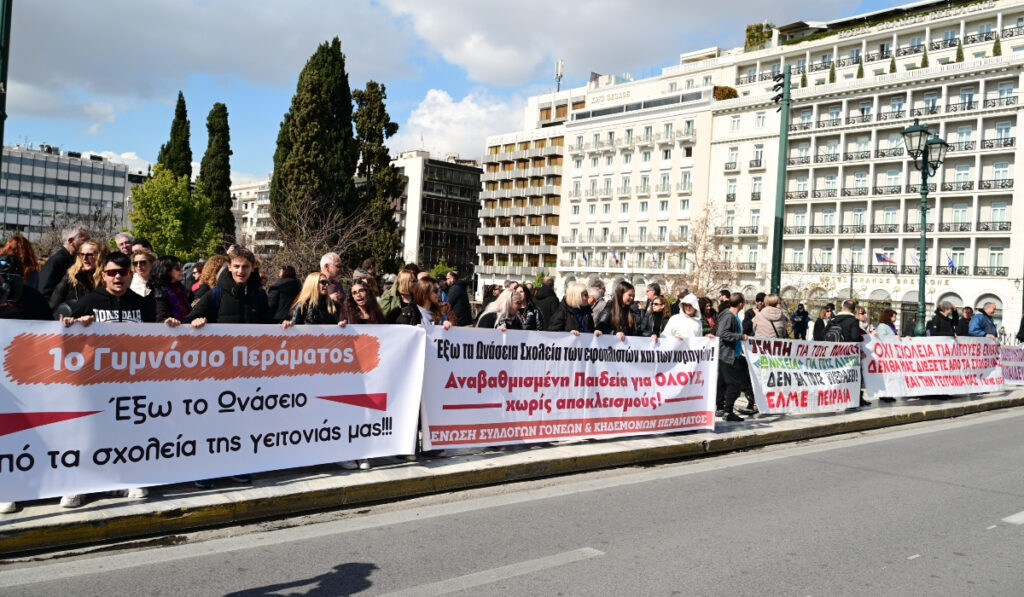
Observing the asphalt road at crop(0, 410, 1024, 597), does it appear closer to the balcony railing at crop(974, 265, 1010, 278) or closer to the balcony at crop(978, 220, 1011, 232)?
the balcony railing at crop(974, 265, 1010, 278)

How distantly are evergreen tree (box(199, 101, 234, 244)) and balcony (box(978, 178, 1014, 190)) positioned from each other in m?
56.8

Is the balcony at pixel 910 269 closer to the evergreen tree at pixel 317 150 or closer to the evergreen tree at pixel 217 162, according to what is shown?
the evergreen tree at pixel 317 150

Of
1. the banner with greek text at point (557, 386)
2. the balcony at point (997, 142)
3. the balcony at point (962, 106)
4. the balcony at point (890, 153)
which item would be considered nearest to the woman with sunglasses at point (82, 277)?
the banner with greek text at point (557, 386)

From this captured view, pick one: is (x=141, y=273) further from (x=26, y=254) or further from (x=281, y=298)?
(x=26, y=254)

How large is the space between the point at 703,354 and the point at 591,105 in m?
89.1

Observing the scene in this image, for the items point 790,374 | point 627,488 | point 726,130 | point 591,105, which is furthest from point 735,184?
point 627,488

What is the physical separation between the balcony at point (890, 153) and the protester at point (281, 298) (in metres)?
69.7

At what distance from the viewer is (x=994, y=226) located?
61.8 meters

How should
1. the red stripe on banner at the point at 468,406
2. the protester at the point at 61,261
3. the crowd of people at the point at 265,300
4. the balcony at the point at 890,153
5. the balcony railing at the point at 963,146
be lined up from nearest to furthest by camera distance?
the crowd of people at the point at 265,300, the protester at the point at 61,261, the red stripe on banner at the point at 468,406, the balcony railing at the point at 963,146, the balcony at the point at 890,153

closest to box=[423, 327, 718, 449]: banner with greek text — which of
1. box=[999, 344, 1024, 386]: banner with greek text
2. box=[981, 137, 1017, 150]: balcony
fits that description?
box=[999, 344, 1024, 386]: banner with greek text

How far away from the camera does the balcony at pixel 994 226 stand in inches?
2400

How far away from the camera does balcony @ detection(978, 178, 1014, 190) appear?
60.9 metres

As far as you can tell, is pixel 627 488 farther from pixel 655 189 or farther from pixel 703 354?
pixel 655 189

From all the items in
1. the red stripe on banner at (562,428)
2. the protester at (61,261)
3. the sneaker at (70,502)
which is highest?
the protester at (61,261)
